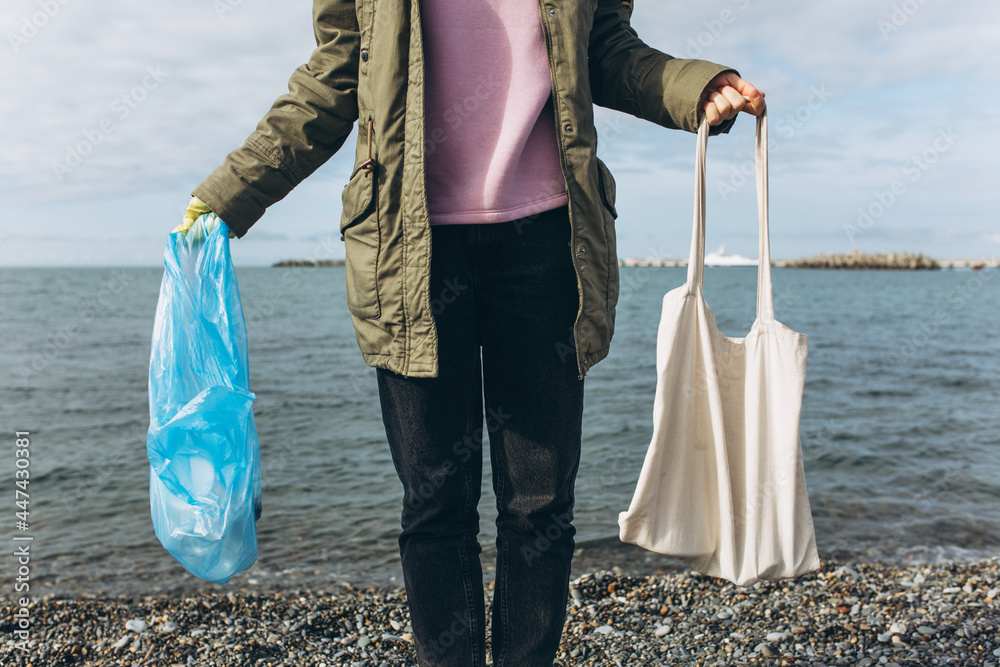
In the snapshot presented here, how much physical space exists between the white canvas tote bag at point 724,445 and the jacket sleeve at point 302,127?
972 mm

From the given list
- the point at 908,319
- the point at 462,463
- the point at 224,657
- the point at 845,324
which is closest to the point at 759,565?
the point at 462,463

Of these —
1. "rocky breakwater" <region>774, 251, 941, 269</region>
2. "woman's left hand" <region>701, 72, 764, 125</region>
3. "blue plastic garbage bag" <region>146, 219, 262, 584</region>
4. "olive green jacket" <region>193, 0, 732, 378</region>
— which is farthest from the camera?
"rocky breakwater" <region>774, 251, 941, 269</region>

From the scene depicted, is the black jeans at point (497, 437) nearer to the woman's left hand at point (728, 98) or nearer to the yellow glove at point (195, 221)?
the woman's left hand at point (728, 98)

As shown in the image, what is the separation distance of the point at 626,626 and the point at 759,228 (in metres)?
1.88

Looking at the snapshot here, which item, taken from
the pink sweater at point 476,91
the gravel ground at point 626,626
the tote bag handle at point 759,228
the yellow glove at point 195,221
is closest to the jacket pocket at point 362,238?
the pink sweater at point 476,91

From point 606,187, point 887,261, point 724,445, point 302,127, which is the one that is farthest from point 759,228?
point 887,261

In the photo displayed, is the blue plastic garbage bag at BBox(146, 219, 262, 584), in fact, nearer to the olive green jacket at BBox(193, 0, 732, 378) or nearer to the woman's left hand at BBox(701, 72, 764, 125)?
the olive green jacket at BBox(193, 0, 732, 378)

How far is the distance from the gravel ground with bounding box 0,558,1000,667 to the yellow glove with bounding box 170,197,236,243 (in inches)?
66.1

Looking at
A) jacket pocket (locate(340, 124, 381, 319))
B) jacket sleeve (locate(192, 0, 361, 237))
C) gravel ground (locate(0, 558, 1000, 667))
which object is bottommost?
gravel ground (locate(0, 558, 1000, 667))

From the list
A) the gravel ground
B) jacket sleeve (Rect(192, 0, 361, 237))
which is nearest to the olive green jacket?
jacket sleeve (Rect(192, 0, 361, 237))

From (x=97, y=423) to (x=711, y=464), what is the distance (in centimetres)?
924

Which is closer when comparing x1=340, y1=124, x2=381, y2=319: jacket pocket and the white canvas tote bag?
x1=340, y1=124, x2=381, y2=319: jacket pocket

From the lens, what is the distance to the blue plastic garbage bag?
180 cm

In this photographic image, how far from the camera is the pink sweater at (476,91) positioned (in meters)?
1.52
